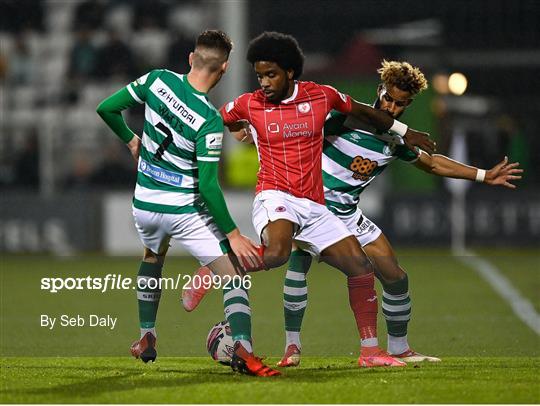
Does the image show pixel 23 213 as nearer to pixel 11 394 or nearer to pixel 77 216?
pixel 77 216

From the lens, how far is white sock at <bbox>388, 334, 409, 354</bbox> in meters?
8.20

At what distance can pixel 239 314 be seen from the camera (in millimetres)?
7133

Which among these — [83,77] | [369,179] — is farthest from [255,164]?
[369,179]

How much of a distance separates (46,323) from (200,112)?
13.3 feet

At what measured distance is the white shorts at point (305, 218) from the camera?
751 centimetres

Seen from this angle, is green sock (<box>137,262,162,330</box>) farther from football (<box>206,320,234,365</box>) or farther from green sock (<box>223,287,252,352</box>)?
green sock (<box>223,287,252,352</box>)

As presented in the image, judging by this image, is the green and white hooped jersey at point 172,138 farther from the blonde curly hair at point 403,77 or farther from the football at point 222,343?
the blonde curly hair at point 403,77

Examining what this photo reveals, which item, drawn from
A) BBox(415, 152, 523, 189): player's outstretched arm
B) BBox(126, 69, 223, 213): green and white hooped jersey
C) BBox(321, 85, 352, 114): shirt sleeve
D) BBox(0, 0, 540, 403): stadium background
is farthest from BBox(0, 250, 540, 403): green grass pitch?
BBox(321, 85, 352, 114): shirt sleeve

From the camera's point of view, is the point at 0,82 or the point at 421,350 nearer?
the point at 421,350

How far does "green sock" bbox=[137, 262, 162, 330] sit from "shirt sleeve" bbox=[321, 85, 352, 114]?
1514mm

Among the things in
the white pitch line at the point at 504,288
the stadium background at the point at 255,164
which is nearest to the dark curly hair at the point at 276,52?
the stadium background at the point at 255,164

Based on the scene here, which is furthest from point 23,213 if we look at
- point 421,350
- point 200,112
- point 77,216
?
point 200,112

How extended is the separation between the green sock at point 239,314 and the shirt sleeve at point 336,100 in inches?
50.6

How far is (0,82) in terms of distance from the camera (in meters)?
20.1
